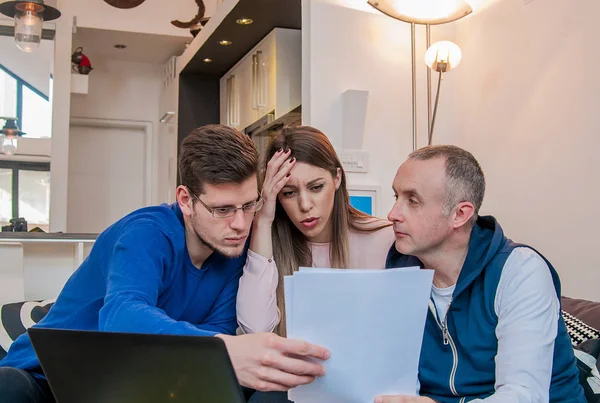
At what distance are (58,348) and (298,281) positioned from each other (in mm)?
383

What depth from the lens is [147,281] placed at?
139cm

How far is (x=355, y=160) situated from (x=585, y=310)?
1589mm

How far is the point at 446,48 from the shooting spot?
3127 mm

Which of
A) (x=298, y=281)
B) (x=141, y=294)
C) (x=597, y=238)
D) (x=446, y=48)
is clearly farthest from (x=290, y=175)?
(x=446, y=48)

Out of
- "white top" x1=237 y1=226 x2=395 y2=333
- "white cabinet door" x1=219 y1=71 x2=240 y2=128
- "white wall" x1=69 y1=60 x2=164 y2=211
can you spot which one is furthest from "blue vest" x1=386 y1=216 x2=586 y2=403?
"white wall" x1=69 y1=60 x2=164 y2=211

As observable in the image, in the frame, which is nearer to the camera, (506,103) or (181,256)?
(181,256)

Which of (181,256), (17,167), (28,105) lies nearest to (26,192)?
(17,167)

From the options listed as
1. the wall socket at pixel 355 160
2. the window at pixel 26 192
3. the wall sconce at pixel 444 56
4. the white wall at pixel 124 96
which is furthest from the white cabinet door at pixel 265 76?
the white wall at pixel 124 96

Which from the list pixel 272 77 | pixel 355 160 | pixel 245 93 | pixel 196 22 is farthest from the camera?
pixel 196 22

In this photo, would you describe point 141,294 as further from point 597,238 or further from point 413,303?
point 597,238

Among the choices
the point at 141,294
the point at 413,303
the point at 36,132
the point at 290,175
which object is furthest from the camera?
the point at 36,132

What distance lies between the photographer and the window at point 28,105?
5664 mm

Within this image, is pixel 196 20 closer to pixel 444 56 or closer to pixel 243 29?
pixel 243 29

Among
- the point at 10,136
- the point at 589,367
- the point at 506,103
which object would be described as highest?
the point at 10,136
